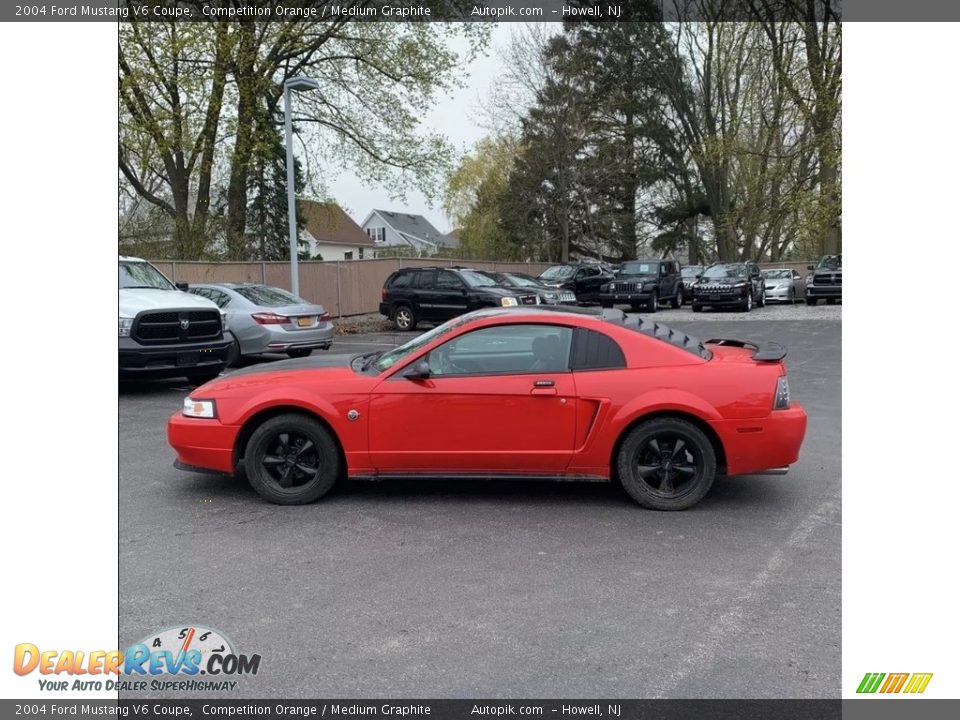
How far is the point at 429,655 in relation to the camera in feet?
12.0

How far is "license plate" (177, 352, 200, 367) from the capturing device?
36.7ft

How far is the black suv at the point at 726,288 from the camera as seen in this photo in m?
28.0

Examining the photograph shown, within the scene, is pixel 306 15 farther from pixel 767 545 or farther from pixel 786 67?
pixel 767 545

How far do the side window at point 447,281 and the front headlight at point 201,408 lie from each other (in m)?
16.0

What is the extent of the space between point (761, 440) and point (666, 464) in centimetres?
66

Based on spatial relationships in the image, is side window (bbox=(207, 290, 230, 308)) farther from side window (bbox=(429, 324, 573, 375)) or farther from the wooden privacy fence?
side window (bbox=(429, 324, 573, 375))

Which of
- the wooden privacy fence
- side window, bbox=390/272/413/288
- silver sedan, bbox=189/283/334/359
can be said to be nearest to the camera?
silver sedan, bbox=189/283/334/359

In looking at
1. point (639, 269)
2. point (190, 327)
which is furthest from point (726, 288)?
point (190, 327)

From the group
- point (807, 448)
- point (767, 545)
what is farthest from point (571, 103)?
point (767, 545)

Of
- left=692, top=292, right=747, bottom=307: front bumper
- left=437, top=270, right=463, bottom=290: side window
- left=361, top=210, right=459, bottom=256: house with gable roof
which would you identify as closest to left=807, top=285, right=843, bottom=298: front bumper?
left=692, top=292, right=747, bottom=307: front bumper

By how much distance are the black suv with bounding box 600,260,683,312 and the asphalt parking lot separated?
72.9ft

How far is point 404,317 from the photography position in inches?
900

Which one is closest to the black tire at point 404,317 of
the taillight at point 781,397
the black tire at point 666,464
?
the black tire at point 666,464
